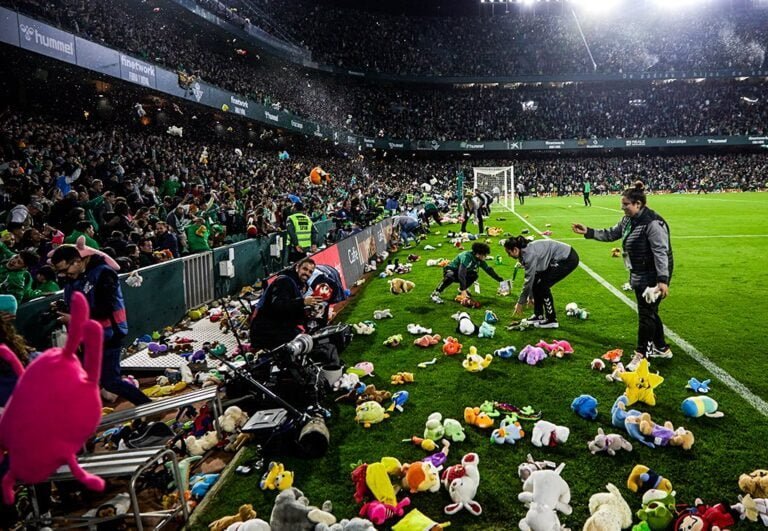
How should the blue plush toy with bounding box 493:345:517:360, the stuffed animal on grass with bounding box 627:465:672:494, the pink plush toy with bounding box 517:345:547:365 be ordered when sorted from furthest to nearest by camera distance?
the blue plush toy with bounding box 493:345:517:360 → the pink plush toy with bounding box 517:345:547:365 → the stuffed animal on grass with bounding box 627:465:672:494

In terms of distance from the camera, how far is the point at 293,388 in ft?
15.7

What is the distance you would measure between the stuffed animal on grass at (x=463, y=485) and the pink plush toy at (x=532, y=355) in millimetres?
2555

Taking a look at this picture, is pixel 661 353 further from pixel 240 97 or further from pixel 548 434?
pixel 240 97

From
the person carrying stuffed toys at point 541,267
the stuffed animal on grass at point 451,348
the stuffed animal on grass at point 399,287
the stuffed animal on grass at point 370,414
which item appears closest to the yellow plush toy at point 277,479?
the stuffed animal on grass at point 370,414

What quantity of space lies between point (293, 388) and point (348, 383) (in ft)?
2.52

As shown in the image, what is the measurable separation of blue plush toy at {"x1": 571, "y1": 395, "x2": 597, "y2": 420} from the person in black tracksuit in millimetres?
1164

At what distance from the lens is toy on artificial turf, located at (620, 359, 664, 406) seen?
461 cm

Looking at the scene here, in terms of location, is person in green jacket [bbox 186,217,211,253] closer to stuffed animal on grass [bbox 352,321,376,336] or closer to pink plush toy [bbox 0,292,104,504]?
stuffed animal on grass [bbox 352,321,376,336]

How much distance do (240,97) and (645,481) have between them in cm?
3006

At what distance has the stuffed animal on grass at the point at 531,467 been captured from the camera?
3.58 meters

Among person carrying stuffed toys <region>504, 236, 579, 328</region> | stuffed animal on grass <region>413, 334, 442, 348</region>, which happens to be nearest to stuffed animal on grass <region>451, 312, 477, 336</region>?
stuffed animal on grass <region>413, 334, 442, 348</region>

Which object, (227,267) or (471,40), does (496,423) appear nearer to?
(227,267)

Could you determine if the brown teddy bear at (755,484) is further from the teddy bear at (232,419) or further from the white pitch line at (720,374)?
the teddy bear at (232,419)

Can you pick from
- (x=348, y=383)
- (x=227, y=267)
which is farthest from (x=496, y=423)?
(x=227, y=267)
